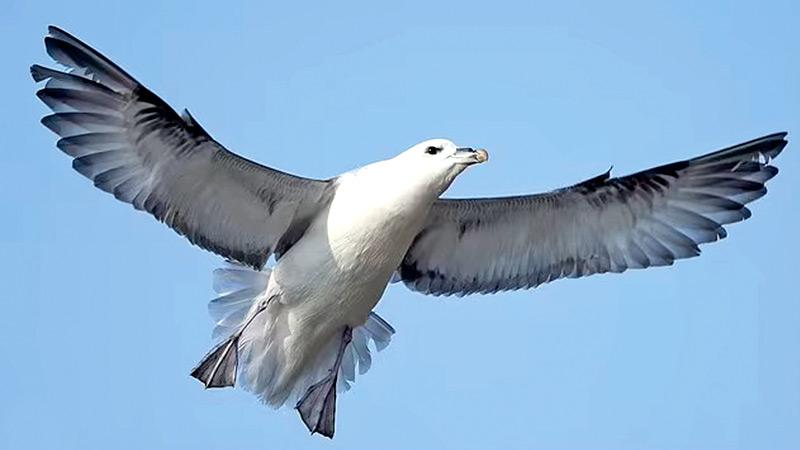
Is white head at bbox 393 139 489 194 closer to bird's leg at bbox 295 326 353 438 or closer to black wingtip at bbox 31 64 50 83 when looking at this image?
bird's leg at bbox 295 326 353 438

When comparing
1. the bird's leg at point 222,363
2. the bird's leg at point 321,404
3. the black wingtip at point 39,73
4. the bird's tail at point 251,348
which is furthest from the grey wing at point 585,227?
the black wingtip at point 39,73

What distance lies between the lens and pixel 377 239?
34.9ft

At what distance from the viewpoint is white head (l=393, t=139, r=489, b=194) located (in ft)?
34.7

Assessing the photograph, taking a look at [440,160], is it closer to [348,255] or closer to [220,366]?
[348,255]

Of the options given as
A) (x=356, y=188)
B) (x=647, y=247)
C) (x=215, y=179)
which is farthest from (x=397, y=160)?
(x=647, y=247)

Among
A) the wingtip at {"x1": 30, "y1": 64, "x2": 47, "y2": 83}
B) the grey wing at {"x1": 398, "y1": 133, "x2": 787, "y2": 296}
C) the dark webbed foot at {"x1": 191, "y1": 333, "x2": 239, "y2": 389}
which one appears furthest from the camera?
the grey wing at {"x1": 398, "y1": 133, "x2": 787, "y2": 296}

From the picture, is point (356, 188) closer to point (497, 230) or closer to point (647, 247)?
point (497, 230)

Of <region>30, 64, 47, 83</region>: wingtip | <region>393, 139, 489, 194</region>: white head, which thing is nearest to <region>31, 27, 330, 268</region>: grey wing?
<region>30, 64, 47, 83</region>: wingtip

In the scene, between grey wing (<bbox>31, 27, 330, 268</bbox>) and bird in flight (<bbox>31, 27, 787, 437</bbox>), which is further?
bird in flight (<bbox>31, 27, 787, 437</bbox>)

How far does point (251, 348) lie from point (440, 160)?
5.57 feet

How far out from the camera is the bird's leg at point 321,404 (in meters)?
11.3

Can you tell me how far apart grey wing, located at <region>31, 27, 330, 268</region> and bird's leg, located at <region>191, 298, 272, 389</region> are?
42 cm

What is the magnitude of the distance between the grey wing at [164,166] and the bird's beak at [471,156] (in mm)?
854

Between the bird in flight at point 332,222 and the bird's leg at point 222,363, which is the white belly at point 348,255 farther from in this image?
the bird's leg at point 222,363
